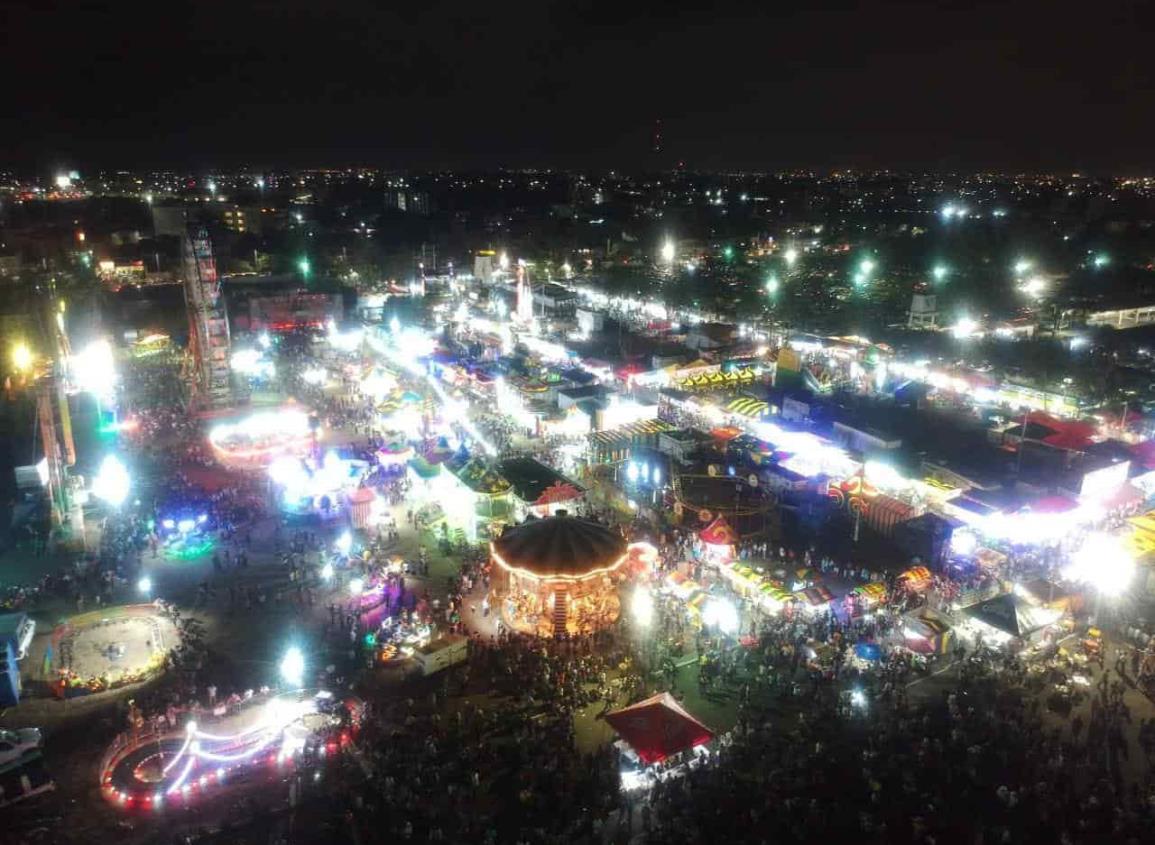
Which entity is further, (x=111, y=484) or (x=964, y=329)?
(x=964, y=329)

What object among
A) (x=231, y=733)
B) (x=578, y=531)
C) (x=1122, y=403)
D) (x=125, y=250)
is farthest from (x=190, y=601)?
(x=125, y=250)

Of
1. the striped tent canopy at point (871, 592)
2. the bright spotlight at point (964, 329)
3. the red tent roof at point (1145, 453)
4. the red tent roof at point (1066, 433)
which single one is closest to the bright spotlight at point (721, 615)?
the striped tent canopy at point (871, 592)

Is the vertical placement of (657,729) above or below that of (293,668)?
above

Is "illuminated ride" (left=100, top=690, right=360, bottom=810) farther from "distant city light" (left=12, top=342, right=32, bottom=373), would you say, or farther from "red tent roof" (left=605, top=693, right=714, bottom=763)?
"distant city light" (left=12, top=342, right=32, bottom=373)

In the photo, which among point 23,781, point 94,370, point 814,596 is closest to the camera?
point 23,781

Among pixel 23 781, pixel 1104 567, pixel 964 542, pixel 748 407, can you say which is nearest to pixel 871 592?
pixel 964 542

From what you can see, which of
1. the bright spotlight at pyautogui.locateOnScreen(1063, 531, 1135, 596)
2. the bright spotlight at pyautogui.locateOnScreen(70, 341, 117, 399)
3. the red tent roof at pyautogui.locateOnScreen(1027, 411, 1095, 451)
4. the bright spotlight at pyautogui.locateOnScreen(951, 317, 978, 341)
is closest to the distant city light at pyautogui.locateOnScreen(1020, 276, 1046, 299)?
the bright spotlight at pyautogui.locateOnScreen(951, 317, 978, 341)

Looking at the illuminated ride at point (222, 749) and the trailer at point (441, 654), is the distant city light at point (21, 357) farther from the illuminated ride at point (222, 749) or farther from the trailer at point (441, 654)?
the trailer at point (441, 654)

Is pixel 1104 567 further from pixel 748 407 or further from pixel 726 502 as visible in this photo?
pixel 748 407
